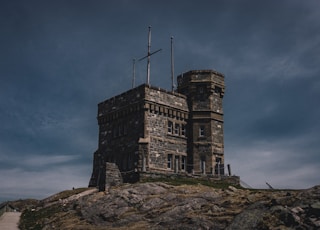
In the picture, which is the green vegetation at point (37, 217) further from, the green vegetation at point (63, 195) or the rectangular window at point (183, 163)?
the rectangular window at point (183, 163)

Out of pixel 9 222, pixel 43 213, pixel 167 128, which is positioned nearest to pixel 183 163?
pixel 167 128

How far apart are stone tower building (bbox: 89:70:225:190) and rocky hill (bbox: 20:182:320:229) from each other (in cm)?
903

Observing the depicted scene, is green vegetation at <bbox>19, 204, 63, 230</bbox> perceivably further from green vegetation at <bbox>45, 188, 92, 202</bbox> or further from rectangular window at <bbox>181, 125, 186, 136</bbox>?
rectangular window at <bbox>181, 125, 186, 136</bbox>

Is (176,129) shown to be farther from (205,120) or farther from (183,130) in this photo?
(205,120)

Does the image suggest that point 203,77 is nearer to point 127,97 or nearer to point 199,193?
point 127,97

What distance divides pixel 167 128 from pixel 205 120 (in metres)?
4.41

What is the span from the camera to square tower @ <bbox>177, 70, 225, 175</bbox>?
4153cm

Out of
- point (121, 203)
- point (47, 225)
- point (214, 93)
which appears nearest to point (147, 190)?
point (121, 203)

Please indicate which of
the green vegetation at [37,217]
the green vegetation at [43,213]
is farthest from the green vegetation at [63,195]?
the green vegetation at [37,217]

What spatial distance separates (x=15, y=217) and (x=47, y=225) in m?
7.55

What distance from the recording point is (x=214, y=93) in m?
43.6

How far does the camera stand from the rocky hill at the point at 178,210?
16.9 meters

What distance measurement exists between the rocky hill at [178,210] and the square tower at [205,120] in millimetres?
13022

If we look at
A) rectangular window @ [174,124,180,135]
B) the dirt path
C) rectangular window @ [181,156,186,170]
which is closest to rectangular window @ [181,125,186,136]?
rectangular window @ [174,124,180,135]
